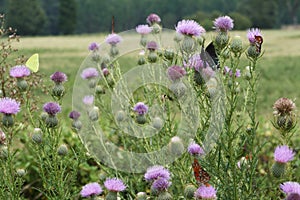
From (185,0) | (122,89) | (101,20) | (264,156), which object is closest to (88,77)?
(122,89)

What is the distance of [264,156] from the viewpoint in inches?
150

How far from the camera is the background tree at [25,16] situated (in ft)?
167

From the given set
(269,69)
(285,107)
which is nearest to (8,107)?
(285,107)

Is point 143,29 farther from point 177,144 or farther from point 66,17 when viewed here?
point 66,17

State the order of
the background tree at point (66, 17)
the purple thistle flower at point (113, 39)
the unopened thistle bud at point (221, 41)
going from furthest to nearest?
1. the background tree at point (66, 17)
2. the purple thistle flower at point (113, 39)
3. the unopened thistle bud at point (221, 41)

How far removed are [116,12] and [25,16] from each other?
44.0ft

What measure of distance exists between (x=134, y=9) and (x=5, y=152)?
201 ft

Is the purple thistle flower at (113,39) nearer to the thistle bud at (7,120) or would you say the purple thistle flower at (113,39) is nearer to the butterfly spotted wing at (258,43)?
the thistle bud at (7,120)

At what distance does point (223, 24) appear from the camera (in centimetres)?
174

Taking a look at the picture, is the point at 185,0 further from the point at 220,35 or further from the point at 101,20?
the point at 220,35

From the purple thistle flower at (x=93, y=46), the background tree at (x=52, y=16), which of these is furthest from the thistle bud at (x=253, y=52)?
the background tree at (x=52, y=16)

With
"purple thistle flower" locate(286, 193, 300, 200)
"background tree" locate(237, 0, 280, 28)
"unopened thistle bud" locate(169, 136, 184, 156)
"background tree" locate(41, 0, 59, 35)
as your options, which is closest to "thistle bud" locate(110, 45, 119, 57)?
"unopened thistle bud" locate(169, 136, 184, 156)

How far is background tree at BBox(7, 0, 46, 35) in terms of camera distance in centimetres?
5081

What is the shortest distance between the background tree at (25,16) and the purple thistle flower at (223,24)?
5080cm
